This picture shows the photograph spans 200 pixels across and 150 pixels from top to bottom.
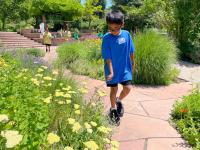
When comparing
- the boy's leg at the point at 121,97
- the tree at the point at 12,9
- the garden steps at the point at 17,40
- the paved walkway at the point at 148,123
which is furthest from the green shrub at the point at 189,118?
the tree at the point at 12,9

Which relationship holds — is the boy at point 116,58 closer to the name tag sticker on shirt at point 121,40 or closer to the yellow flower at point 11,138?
the name tag sticker on shirt at point 121,40

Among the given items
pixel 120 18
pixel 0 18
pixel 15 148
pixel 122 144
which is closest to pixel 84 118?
pixel 122 144

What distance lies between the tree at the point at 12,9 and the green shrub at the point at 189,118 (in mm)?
26908

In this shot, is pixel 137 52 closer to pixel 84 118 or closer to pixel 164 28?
pixel 84 118

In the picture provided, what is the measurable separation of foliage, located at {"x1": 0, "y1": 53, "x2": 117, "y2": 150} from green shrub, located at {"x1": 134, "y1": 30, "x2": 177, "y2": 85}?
10.6 feet

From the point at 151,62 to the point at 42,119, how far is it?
6.18 m

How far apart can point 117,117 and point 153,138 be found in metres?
0.69

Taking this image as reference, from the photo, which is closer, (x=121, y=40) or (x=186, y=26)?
(x=121, y=40)

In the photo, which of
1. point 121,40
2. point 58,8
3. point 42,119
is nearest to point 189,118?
point 121,40

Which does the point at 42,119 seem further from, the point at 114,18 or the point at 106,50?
the point at 106,50

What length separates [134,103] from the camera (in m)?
6.47

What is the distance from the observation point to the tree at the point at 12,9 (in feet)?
100

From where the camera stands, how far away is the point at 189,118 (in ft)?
16.5

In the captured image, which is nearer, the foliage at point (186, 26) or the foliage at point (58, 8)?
the foliage at point (186, 26)
